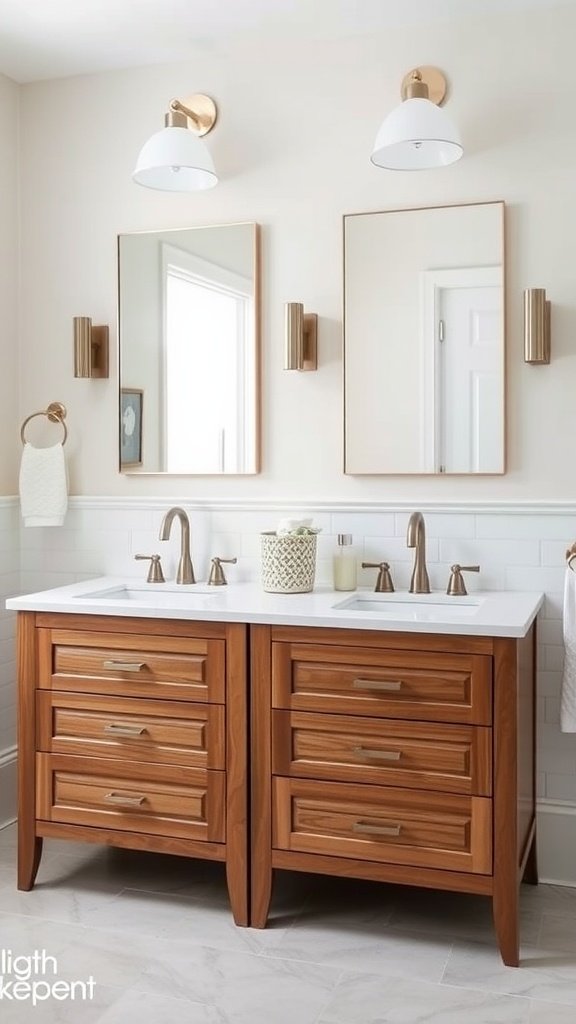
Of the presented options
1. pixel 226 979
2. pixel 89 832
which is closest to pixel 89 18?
pixel 89 832

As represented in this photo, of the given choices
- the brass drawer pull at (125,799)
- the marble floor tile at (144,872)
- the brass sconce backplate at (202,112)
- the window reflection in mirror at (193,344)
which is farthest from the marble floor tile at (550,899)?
the brass sconce backplate at (202,112)

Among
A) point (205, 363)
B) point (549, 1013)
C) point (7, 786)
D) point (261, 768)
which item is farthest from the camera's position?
point (7, 786)

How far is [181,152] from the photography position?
9.48 ft

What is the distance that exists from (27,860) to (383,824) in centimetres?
103

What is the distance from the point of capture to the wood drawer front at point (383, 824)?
2354mm

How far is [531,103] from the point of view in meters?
2.87

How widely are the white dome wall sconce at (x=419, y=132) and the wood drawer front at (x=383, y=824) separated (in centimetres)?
170

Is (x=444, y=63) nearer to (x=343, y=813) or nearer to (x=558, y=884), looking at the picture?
(x=343, y=813)

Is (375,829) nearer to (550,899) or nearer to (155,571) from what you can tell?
(550,899)

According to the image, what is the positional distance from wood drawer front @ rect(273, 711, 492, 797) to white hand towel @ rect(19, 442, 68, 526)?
1.21m

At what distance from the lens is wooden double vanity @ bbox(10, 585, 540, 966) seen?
92.4 inches

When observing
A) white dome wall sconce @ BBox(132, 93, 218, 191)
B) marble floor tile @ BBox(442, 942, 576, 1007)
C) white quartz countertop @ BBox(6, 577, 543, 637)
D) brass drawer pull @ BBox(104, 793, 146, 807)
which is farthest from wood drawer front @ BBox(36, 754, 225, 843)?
white dome wall sconce @ BBox(132, 93, 218, 191)

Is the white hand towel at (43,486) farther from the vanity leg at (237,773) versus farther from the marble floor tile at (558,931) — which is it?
the marble floor tile at (558,931)

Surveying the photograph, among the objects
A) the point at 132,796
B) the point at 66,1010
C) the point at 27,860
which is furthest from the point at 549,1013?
the point at 27,860
